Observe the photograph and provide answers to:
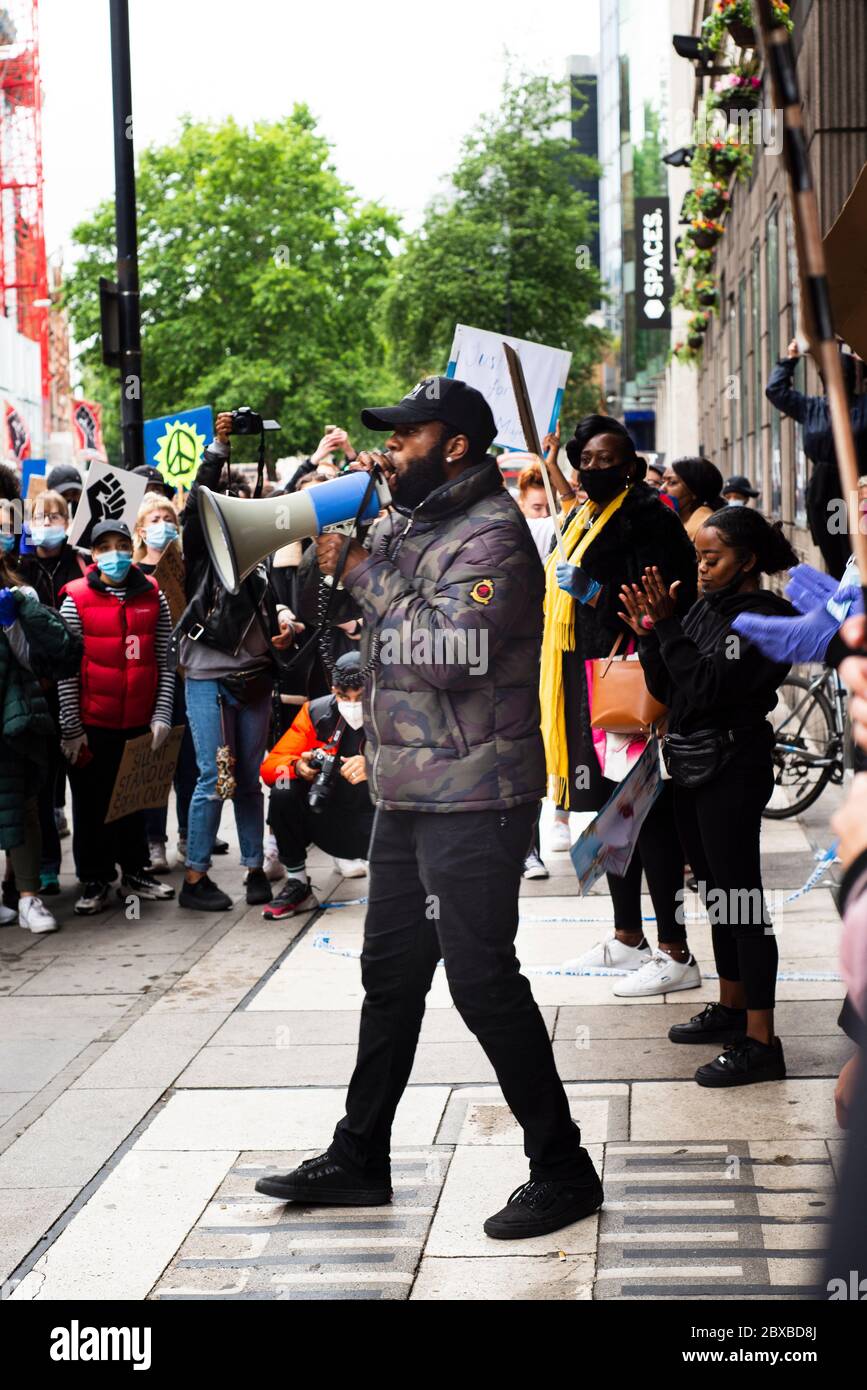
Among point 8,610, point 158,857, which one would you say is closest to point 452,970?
point 8,610

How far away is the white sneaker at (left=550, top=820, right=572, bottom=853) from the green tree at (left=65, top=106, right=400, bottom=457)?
108 ft

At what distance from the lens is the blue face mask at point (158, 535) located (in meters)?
9.09

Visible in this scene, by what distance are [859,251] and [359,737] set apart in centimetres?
399

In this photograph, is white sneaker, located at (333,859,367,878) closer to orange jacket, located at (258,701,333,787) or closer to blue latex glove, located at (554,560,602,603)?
orange jacket, located at (258,701,333,787)

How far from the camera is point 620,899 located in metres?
6.54

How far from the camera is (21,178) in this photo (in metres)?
61.1

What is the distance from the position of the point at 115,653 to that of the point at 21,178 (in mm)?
57574

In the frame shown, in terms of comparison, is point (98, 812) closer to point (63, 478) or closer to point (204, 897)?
point (204, 897)

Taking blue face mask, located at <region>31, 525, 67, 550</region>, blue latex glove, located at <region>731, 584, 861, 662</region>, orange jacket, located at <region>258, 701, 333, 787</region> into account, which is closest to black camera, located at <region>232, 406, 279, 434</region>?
orange jacket, located at <region>258, 701, 333, 787</region>

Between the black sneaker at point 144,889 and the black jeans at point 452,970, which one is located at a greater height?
the black jeans at point 452,970

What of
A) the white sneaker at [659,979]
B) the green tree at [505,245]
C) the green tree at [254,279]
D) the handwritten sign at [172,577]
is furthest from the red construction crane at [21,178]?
the white sneaker at [659,979]

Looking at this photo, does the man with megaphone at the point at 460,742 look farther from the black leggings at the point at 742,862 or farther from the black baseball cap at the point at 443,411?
the black leggings at the point at 742,862

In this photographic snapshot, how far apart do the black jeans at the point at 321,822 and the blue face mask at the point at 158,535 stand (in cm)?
184

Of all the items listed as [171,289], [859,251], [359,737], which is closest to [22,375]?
[171,289]
